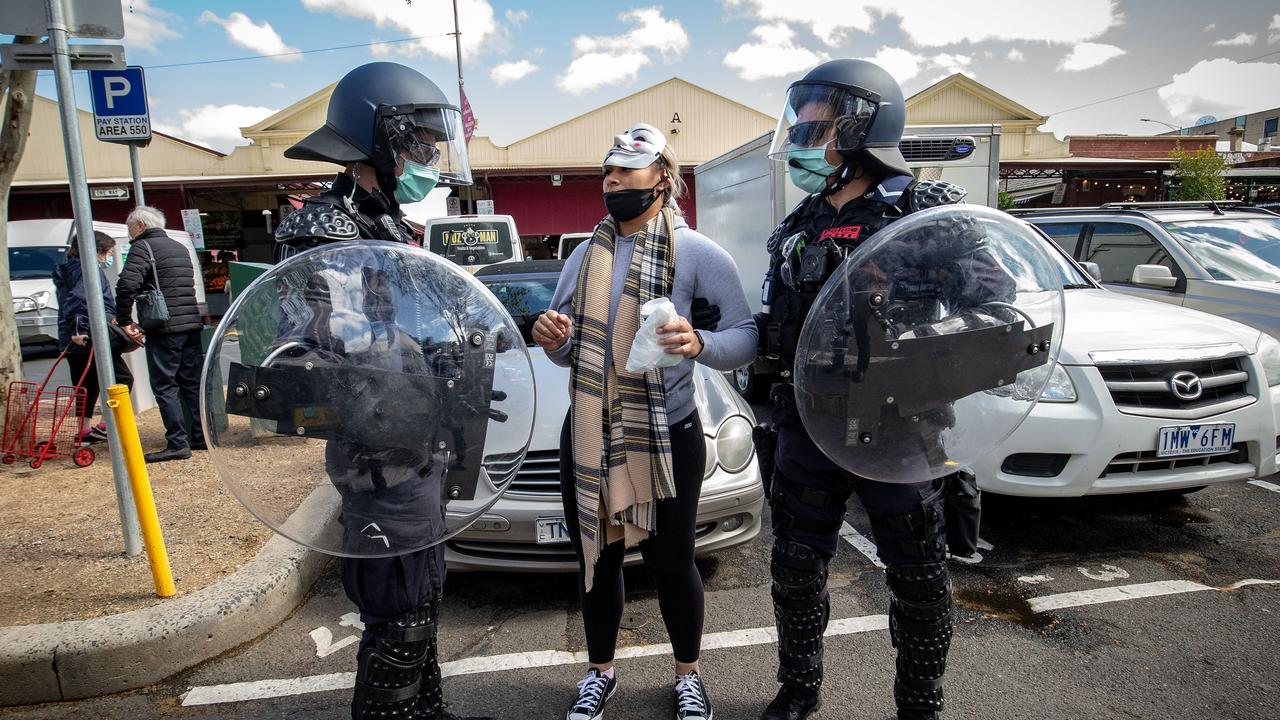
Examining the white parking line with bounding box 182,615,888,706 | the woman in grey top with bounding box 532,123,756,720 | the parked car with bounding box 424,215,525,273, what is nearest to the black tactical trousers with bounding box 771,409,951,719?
the woman in grey top with bounding box 532,123,756,720

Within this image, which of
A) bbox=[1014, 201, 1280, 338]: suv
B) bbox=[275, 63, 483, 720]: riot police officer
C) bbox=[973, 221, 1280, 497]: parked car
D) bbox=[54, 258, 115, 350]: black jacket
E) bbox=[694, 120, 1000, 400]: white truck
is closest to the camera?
bbox=[275, 63, 483, 720]: riot police officer

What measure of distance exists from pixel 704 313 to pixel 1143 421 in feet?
8.29

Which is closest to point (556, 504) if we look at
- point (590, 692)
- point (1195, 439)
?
point (590, 692)

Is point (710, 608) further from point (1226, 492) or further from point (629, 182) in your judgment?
A: point (1226, 492)

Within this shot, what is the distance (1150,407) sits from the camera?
Answer: 3.41 m

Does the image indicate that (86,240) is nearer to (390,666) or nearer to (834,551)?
(390,666)

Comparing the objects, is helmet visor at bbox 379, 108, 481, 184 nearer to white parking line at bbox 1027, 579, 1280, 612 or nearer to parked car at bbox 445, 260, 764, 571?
parked car at bbox 445, 260, 764, 571

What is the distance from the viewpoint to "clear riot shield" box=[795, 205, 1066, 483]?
1.80 meters

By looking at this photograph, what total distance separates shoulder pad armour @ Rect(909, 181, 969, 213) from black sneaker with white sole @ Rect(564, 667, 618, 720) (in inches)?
70.9

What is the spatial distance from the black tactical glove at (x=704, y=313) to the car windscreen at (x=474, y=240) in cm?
1053

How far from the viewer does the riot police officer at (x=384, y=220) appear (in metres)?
1.77

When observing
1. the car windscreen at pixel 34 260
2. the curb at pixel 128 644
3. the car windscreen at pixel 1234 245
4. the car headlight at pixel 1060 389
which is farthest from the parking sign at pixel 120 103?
the car windscreen at pixel 34 260

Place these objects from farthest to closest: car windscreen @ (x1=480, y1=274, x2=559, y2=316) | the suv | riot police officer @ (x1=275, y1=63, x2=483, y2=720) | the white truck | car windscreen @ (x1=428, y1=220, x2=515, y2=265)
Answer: car windscreen @ (x1=428, y1=220, x2=515, y2=265) < the white truck < the suv < car windscreen @ (x1=480, y1=274, x2=559, y2=316) < riot police officer @ (x1=275, y1=63, x2=483, y2=720)

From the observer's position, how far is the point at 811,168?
223 centimetres
